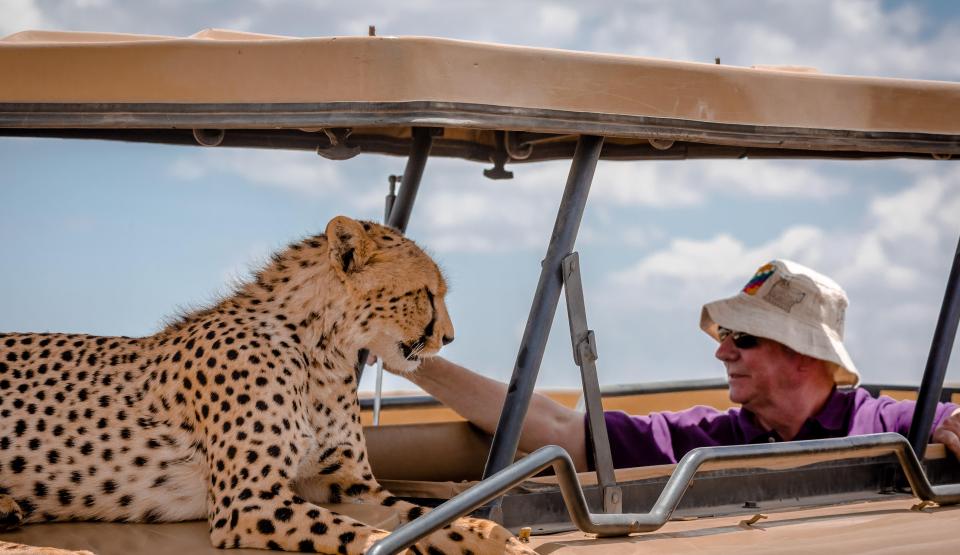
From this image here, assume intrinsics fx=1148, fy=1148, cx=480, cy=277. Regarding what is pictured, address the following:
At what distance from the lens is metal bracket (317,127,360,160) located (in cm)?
278

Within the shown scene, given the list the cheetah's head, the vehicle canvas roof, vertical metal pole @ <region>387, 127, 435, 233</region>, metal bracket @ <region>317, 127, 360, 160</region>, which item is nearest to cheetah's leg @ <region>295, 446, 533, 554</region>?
the cheetah's head

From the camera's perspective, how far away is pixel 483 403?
11.9ft

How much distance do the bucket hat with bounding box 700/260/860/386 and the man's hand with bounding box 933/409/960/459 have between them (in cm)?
38

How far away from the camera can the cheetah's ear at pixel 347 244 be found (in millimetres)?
2770

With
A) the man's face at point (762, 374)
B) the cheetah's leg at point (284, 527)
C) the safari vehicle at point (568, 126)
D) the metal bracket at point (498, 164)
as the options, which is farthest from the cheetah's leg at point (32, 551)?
the man's face at point (762, 374)

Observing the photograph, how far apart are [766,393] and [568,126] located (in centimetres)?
178

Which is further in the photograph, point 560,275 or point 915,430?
point 915,430

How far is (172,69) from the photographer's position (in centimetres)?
236

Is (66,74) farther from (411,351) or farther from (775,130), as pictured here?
(775,130)

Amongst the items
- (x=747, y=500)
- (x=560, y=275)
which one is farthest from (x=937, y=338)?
(x=560, y=275)

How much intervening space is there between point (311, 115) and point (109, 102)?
43cm

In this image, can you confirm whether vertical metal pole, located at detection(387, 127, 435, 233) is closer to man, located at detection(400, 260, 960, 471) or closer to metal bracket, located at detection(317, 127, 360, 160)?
metal bracket, located at detection(317, 127, 360, 160)

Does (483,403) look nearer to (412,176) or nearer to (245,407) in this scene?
(412,176)

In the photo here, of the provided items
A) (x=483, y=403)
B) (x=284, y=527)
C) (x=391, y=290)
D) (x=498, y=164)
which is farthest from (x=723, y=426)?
(x=284, y=527)
